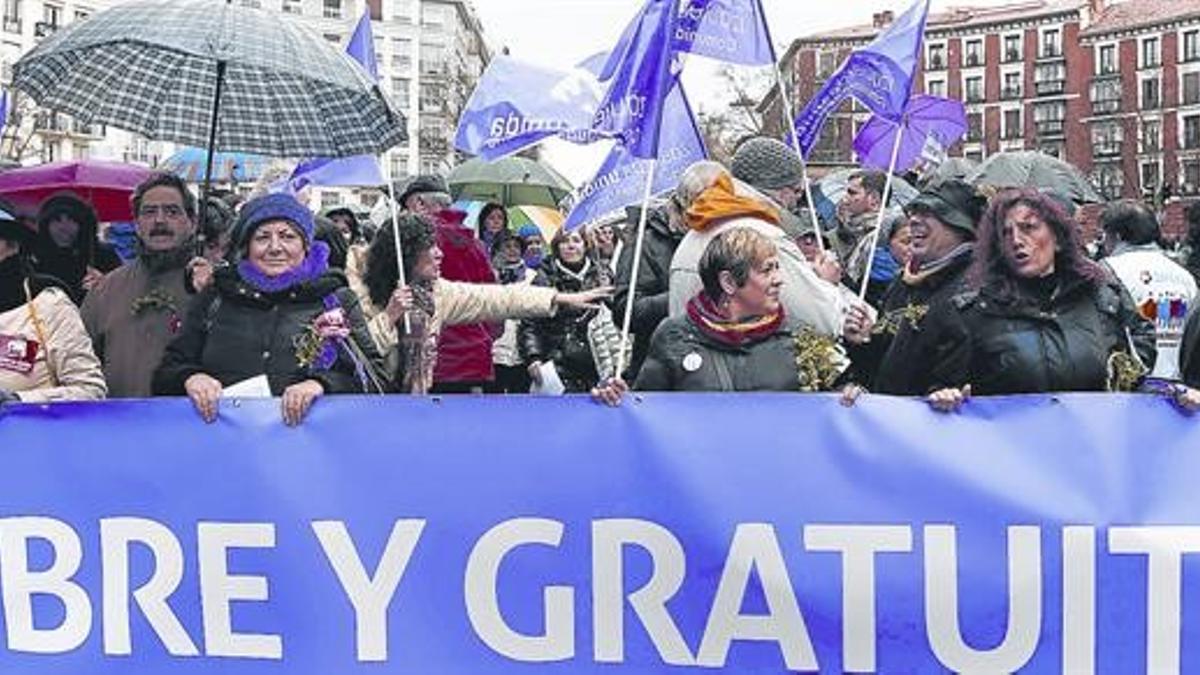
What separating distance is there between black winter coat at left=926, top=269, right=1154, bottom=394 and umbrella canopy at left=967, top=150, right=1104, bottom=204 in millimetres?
3381

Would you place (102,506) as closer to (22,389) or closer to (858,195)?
(22,389)

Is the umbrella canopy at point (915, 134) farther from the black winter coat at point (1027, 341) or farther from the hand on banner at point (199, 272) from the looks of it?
the black winter coat at point (1027, 341)

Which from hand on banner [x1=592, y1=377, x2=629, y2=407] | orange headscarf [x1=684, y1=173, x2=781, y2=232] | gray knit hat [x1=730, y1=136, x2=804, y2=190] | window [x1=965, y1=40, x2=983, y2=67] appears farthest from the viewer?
window [x1=965, y1=40, x2=983, y2=67]

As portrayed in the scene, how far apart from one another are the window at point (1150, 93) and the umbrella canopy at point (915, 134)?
9842 centimetres

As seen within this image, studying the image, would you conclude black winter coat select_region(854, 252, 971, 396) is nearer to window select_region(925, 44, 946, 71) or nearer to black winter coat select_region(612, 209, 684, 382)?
black winter coat select_region(612, 209, 684, 382)

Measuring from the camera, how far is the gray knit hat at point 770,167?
6.56 metres

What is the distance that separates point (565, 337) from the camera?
770 centimetres

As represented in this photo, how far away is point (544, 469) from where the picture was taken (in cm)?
423

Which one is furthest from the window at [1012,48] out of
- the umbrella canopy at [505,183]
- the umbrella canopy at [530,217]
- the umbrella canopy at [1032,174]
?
the umbrella canopy at [1032,174]

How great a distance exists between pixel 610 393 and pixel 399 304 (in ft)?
5.35

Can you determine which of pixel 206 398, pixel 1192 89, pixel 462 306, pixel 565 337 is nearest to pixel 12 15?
pixel 1192 89

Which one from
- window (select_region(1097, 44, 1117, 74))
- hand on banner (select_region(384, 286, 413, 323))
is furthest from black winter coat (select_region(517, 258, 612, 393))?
window (select_region(1097, 44, 1117, 74))

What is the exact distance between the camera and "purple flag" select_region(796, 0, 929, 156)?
22.5ft

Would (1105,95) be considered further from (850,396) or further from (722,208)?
(850,396)
